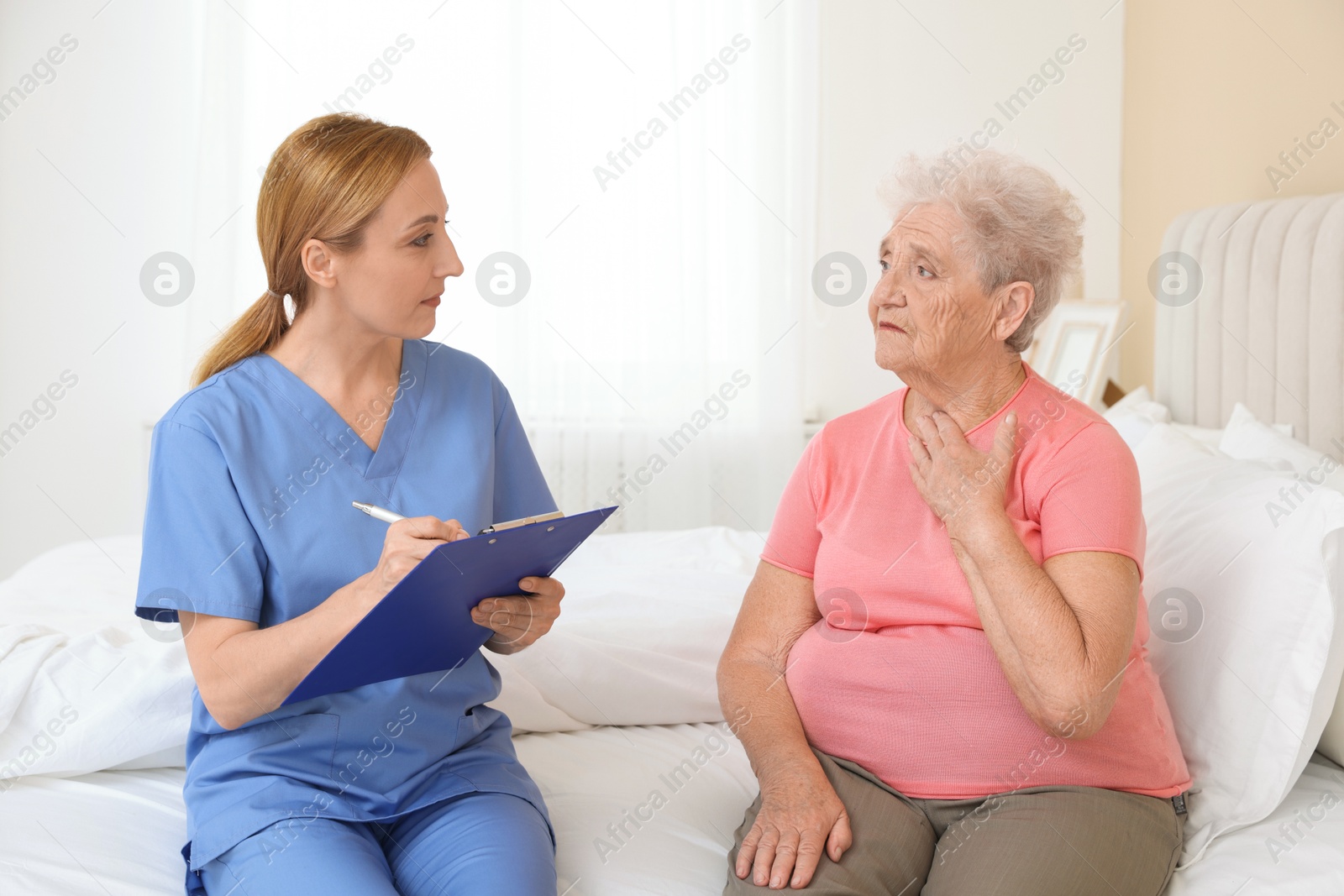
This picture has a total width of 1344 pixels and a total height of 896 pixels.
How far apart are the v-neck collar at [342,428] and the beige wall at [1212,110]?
1859 mm

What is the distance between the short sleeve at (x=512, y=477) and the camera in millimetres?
1412

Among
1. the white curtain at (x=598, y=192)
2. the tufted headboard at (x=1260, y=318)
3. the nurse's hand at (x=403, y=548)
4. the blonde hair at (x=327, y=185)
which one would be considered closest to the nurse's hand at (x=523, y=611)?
the nurse's hand at (x=403, y=548)

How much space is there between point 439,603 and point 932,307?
2.35 feet

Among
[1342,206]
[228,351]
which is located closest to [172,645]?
[228,351]

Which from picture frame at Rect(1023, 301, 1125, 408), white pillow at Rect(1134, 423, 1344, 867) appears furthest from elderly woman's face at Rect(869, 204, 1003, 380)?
picture frame at Rect(1023, 301, 1125, 408)

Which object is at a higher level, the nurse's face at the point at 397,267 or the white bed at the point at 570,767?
the nurse's face at the point at 397,267

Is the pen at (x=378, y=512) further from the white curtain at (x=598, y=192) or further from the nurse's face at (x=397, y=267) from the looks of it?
the white curtain at (x=598, y=192)

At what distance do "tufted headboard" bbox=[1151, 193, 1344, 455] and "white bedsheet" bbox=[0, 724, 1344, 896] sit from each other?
0.84 m

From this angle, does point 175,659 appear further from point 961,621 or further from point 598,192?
point 598,192

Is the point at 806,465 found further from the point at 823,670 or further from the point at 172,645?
the point at 172,645

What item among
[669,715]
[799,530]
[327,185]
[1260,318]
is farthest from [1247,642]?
[327,185]

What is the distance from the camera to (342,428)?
1.27 metres

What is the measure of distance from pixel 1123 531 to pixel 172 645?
123 centimetres

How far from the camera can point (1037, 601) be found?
45.9 inches
